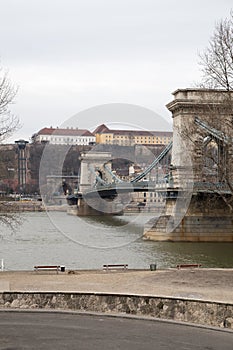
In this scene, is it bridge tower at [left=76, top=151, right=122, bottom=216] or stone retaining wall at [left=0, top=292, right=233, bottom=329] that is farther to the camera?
bridge tower at [left=76, top=151, right=122, bottom=216]

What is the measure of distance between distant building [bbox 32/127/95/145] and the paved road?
73.7 m

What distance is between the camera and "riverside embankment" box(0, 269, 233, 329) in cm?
1277

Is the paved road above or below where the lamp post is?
below

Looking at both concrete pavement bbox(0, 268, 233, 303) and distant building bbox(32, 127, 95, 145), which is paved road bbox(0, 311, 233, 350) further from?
distant building bbox(32, 127, 95, 145)

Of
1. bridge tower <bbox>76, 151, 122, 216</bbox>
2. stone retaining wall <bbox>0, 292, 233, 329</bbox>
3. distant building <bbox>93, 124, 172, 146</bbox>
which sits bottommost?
stone retaining wall <bbox>0, 292, 233, 329</bbox>

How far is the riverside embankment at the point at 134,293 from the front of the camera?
12766 mm

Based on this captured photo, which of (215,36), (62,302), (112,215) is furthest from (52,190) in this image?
(62,302)

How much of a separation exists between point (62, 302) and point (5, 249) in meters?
20.8

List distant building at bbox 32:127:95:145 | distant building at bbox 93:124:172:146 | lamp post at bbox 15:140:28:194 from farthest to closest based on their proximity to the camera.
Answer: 1. lamp post at bbox 15:140:28:194
2. distant building at bbox 32:127:95:145
3. distant building at bbox 93:124:172:146

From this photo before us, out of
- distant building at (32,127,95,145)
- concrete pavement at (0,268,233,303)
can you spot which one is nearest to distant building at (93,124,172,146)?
distant building at (32,127,95,145)

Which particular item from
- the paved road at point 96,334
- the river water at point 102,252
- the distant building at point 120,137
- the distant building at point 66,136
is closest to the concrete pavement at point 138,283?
the paved road at point 96,334

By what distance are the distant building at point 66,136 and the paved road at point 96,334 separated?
7369 cm

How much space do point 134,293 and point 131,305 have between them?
3.35 feet

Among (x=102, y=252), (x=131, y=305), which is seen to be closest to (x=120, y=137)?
(x=102, y=252)
